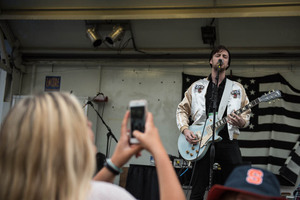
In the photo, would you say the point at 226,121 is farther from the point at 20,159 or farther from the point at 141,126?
the point at 20,159

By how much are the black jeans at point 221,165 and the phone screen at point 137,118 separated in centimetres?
250

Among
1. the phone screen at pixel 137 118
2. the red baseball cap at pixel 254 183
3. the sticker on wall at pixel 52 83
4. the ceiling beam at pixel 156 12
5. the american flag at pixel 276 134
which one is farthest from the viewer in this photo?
the sticker on wall at pixel 52 83

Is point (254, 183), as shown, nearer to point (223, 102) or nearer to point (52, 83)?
point (223, 102)

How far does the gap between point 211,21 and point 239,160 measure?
3.24 meters

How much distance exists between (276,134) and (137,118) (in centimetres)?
551

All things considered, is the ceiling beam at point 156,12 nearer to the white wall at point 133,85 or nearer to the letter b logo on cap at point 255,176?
the white wall at point 133,85

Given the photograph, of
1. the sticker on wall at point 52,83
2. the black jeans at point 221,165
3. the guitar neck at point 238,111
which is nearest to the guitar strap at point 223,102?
the guitar neck at point 238,111

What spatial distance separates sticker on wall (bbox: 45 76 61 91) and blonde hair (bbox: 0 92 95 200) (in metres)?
6.56

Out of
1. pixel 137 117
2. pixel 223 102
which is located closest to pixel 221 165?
pixel 223 102

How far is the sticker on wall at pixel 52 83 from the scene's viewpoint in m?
7.25

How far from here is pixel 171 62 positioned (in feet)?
22.1

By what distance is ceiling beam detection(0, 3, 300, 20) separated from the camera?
Result: 5.11 meters

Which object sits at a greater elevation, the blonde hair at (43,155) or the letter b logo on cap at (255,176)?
the blonde hair at (43,155)

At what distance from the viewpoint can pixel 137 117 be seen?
3.64 feet
